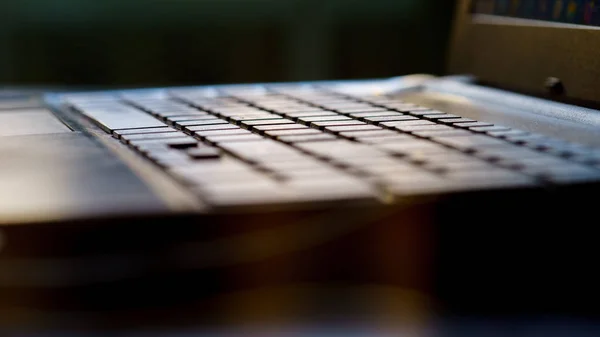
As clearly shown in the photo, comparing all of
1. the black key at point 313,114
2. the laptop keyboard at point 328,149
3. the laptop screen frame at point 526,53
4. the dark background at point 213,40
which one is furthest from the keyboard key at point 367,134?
the dark background at point 213,40

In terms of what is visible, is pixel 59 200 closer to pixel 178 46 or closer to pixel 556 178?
pixel 556 178

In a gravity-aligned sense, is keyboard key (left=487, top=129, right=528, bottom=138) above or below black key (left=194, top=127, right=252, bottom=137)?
above

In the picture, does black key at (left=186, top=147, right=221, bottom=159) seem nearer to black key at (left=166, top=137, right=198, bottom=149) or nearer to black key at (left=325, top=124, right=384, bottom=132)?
black key at (left=166, top=137, right=198, bottom=149)

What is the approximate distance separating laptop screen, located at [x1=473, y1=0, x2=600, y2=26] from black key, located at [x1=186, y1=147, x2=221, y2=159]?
16.8 inches

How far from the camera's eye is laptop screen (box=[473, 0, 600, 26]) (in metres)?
0.75

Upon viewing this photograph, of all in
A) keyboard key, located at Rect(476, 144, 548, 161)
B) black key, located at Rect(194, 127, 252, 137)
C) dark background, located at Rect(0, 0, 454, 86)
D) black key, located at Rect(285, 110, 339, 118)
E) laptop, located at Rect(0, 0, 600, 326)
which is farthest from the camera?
dark background, located at Rect(0, 0, 454, 86)

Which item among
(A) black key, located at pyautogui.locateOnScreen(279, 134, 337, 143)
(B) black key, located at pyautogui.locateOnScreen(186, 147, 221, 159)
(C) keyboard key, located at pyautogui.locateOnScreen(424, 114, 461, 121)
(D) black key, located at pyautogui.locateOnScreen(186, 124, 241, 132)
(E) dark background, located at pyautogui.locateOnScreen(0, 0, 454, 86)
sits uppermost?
(B) black key, located at pyautogui.locateOnScreen(186, 147, 221, 159)

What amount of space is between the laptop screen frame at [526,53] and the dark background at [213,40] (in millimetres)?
686

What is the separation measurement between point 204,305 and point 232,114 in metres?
0.35

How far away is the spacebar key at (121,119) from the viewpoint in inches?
24.9

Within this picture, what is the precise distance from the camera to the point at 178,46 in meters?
1.61

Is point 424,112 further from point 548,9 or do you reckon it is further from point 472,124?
point 548,9

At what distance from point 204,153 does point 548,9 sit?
0.49m

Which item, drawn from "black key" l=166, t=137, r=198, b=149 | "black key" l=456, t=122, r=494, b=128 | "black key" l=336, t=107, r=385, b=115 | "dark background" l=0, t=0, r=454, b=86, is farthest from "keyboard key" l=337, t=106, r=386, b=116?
"dark background" l=0, t=0, r=454, b=86
